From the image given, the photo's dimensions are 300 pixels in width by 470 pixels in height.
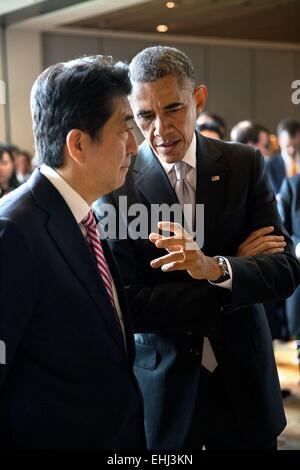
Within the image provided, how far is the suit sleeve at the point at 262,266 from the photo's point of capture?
1.87m

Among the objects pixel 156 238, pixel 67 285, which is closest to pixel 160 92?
pixel 156 238

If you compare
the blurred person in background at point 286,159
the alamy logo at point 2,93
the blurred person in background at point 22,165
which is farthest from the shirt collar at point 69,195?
the alamy logo at point 2,93

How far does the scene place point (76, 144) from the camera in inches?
60.6

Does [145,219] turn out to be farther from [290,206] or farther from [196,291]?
[290,206]

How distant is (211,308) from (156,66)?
0.73 m

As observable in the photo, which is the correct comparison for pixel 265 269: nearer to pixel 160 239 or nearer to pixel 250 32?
pixel 160 239

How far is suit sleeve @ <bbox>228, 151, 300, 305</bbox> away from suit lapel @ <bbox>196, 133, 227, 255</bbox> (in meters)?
0.11

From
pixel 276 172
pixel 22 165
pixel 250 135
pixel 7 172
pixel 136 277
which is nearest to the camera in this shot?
pixel 136 277

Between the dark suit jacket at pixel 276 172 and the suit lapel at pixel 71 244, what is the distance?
4188 mm

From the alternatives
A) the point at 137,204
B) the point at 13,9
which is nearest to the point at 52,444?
the point at 137,204

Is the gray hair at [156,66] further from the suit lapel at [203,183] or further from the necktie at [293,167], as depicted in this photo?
the necktie at [293,167]

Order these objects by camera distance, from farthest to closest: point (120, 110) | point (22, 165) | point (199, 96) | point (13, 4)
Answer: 1. point (13, 4)
2. point (22, 165)
3. point (199, 96)
4. point (120, 110)

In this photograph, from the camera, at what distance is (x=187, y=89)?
198 cm

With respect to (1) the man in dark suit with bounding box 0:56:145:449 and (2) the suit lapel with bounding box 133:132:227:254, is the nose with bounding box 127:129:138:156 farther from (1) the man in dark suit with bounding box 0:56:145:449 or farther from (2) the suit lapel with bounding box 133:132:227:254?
(2) the suit lapel with bounding box 133:132:227:254
